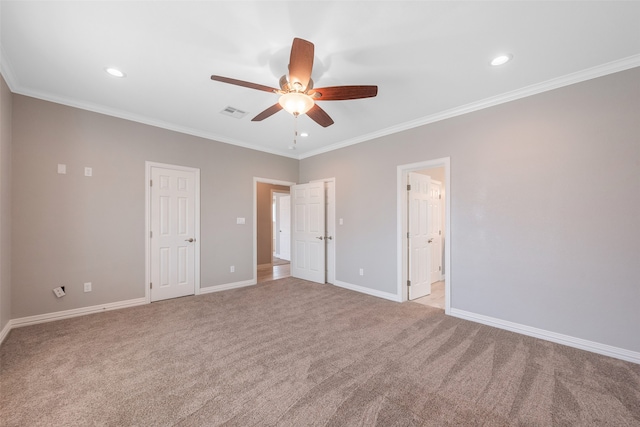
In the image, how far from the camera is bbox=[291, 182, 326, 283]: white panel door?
16.9 feet

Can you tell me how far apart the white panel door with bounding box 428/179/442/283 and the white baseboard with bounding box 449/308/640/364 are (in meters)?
1.56

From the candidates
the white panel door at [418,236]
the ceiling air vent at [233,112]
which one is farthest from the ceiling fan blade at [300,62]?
the white panel door at [418,236]

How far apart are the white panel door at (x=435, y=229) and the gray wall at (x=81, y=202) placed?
4067 mm

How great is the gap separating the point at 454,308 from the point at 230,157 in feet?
14.4

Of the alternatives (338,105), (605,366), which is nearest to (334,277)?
(338,105)

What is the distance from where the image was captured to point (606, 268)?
2428mm

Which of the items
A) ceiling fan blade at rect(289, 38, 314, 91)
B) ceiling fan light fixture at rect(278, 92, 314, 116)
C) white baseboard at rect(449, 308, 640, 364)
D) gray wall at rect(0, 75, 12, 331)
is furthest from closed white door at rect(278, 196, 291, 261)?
ceiling fan blade at rect(289, 38, 314, 91)

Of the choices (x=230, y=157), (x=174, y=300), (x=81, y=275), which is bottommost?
(x=174, y=300)

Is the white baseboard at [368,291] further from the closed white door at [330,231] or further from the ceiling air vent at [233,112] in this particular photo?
the ceiling air vent at [233,112]

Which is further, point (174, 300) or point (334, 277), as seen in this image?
point (334, 277)

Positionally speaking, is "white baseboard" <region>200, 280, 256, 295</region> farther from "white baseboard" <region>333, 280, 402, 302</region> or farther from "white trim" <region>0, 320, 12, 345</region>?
"white trim" <region>0, 320, 12, 345</region>

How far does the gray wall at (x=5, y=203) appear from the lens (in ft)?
8.54

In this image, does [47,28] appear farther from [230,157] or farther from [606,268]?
[606,268]

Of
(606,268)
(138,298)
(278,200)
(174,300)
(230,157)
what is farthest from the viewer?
(278,200)
